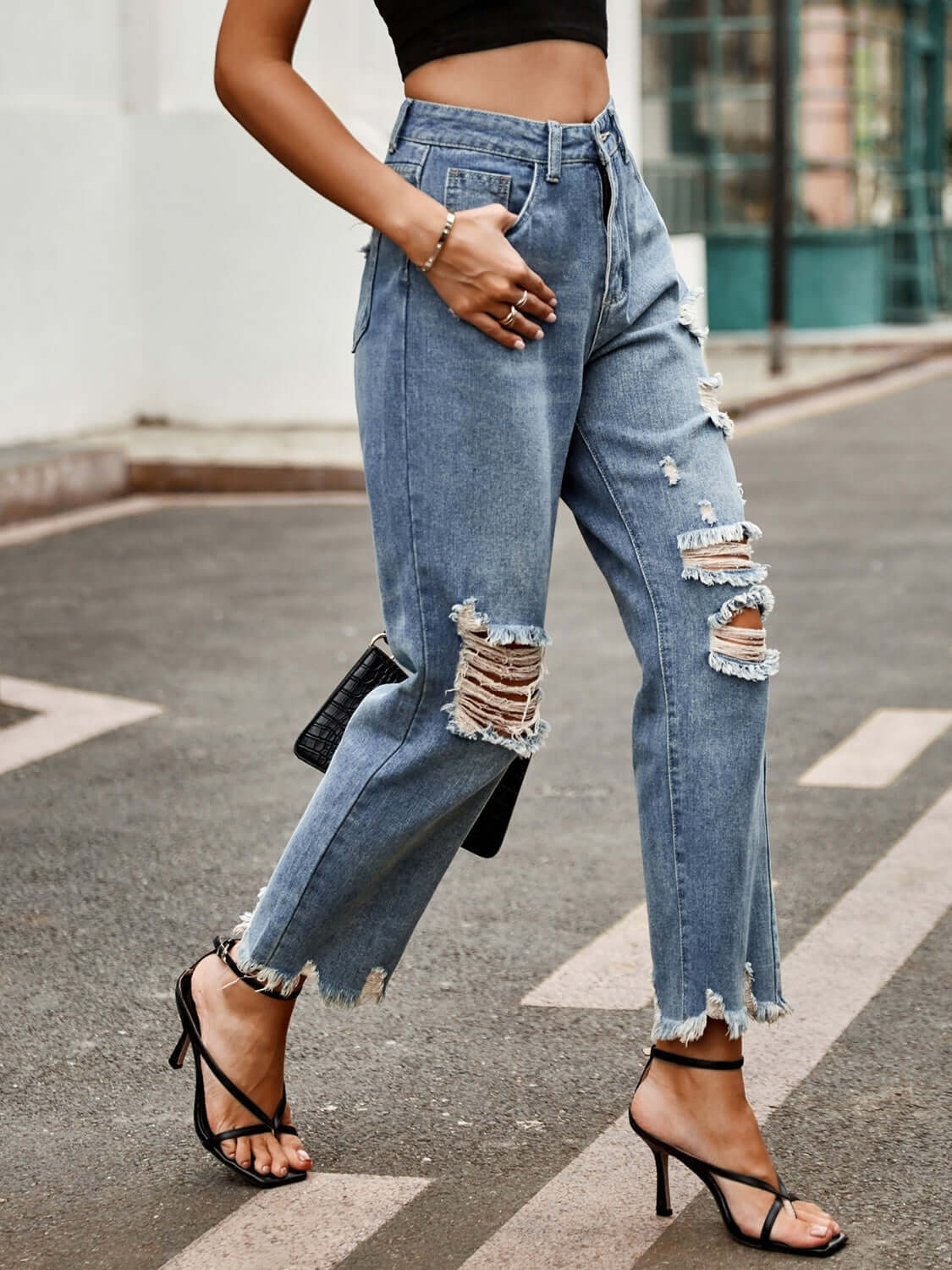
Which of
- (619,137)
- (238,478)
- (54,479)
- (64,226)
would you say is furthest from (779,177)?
(619,137)

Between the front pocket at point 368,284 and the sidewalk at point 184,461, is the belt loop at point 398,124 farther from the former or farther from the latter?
the sidewalk at point 184,461

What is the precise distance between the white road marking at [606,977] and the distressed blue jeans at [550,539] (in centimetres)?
82

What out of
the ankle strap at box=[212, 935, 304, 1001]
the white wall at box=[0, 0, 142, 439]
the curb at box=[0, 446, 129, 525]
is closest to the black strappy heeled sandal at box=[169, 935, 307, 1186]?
the ankle strap at box=[212, 935, 304, 1001]

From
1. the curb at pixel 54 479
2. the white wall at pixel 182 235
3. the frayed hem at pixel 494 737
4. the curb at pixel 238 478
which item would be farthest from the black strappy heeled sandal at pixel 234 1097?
the white wall at pixel 182 235

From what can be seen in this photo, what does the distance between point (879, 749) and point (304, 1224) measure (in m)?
2.75

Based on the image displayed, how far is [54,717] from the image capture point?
542cm

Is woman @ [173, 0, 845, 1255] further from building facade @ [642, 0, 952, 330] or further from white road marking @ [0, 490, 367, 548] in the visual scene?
building facade @ [642, 0, 952, 330]

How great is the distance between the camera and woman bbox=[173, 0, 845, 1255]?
7.57 ft

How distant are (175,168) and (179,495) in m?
3.06

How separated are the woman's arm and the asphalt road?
1.07m

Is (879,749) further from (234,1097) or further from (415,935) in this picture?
(234,1097)

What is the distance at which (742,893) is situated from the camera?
2.42m

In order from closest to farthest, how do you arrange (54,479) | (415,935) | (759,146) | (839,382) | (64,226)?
(415,935) < (54,479) < (64,226) < (839,382) < (759,146)

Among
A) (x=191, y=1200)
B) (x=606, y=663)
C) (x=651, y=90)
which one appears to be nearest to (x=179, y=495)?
(x=606, y=663)
